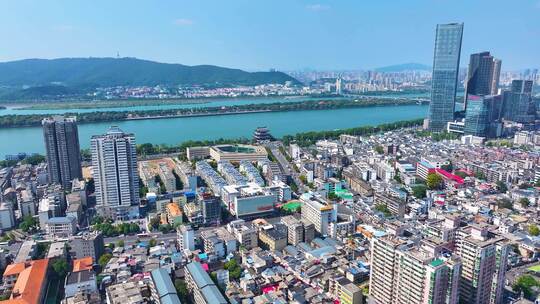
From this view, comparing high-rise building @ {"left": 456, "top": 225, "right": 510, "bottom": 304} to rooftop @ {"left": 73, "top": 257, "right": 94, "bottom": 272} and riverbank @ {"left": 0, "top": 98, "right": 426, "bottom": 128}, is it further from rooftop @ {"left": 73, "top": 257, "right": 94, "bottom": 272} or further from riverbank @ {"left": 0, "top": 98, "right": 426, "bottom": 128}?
riverbank @ {"left": 0, "top": 98, "right": 426, "bottom": 128}

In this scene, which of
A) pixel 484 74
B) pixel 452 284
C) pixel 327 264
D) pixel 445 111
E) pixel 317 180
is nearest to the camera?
pixel 452 284

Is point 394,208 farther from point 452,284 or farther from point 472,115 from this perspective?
point 472,115

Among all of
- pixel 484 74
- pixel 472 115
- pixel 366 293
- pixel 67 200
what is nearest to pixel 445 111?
pixel 472 115

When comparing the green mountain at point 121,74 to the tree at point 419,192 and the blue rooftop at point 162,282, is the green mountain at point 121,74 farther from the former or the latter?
the blue rooftop at point 162,282

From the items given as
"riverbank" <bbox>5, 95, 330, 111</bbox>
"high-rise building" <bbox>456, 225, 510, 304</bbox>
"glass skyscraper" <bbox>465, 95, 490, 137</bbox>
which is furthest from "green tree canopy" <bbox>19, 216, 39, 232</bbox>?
"riverbank" <bbox>5, 95, 330, 111</bbox>

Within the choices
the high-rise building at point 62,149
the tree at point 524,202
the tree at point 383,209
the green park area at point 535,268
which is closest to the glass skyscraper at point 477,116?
the tree at point 524,202

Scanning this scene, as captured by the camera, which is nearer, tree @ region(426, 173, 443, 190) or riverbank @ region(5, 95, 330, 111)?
tree @ region(426, 173, 443, 190)
